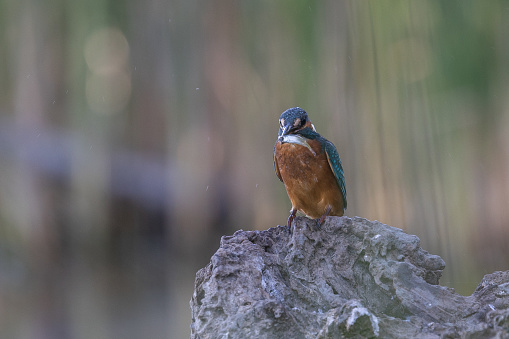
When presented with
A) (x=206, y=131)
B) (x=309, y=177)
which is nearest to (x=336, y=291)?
(x=309, y=177)

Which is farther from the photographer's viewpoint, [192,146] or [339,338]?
Answer: [192,146]

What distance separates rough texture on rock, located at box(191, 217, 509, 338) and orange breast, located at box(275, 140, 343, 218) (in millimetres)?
684

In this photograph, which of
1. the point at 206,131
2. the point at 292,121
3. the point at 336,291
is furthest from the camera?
the point at 206,131

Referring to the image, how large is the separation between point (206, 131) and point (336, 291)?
5699mm

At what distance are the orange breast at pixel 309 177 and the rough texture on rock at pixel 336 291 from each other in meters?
0.68

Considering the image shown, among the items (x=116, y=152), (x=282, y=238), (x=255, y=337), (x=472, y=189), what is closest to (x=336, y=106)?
(x=472, y=189)

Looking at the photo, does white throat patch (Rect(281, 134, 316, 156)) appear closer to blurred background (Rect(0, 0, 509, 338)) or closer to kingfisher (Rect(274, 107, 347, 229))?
kingfisher (Rect(274, 107, 347, 229))

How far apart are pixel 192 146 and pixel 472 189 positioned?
3.38m

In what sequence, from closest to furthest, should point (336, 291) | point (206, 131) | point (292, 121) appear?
point (336, 291) → point (292, 121) → point (206, 131)

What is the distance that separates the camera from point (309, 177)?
269cm

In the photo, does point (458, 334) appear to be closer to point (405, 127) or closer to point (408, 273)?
point (408, 273)

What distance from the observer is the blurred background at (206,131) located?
5.89 meters

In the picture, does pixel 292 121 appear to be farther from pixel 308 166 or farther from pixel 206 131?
pixel 206 131

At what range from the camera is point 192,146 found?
7.40 meters
